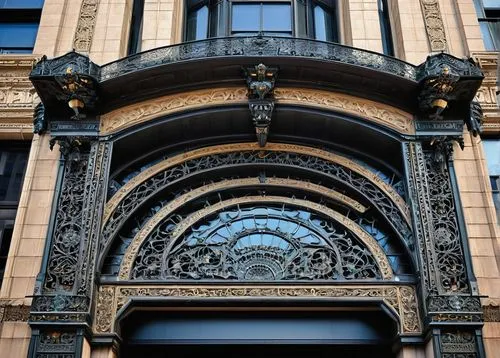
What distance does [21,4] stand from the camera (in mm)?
16391

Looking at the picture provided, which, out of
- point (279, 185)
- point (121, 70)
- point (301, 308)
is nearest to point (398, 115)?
point (279, 185)

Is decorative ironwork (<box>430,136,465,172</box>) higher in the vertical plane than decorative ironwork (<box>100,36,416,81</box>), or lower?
lower

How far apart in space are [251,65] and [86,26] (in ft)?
15.5

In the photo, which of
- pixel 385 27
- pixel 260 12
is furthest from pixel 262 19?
pixel 385 27

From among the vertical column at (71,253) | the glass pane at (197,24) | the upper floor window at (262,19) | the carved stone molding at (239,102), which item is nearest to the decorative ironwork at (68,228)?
the vertical column at (71,253)

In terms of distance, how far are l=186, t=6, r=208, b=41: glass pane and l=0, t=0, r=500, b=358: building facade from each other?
7.62 ft

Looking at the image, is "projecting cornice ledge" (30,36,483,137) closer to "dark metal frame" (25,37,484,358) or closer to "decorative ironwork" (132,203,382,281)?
"dark metal frame" (25,37,484,358)

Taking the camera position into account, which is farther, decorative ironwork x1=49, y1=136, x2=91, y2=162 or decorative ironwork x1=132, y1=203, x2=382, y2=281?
decorative ironwork x1=49, y1=136, x2=91, y2=162

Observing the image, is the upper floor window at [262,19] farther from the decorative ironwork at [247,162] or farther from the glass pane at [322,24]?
the decorative ironwork at [247,162]

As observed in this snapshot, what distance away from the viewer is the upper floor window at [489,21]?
51.7 ft

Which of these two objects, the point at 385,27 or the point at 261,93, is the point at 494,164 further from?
the point at 261,93

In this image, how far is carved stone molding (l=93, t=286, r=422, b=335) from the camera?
1181cm

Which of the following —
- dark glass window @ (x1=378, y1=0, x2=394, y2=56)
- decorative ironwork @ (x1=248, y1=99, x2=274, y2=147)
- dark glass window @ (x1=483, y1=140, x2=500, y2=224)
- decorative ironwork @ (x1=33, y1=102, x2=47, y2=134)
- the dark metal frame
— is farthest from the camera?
dark glass window @ (x1=378, y1=0, x2=394, y2=56)

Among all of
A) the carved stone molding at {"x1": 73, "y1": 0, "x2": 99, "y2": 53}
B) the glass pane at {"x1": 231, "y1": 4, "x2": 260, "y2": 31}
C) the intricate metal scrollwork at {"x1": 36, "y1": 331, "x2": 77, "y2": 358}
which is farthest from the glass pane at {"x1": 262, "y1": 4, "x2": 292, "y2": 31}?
the intricate metal scrollwork at {"x1": 36, "y1": 331, "x2": 77, "y2": 358}
